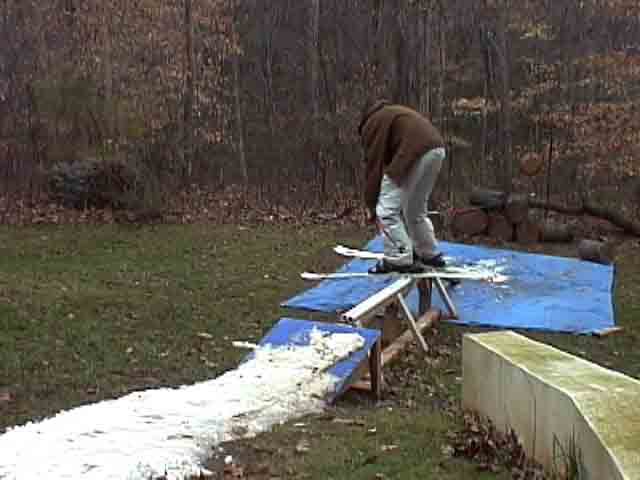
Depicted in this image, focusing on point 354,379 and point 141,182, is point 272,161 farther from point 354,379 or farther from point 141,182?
point 354,379

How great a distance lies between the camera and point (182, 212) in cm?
1402

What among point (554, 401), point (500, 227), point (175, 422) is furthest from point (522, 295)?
point (554, 401)

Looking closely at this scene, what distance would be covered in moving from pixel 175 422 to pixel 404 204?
4408 millimetres

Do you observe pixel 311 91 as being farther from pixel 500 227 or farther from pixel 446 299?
pixel 446 299

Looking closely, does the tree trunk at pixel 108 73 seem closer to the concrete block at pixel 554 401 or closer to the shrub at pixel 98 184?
the shrub at pixel 98 184

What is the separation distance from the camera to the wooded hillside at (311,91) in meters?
14.6

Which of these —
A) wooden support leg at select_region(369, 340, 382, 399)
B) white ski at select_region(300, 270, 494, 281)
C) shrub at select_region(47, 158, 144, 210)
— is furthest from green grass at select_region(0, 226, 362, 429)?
wooden support leg at select_region(369, 340, 382, 399)

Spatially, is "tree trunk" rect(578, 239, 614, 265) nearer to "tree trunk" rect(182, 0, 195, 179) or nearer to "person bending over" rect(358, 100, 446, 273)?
"person bending over" rect(358, 100, 446, 273)

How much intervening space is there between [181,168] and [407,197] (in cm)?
743

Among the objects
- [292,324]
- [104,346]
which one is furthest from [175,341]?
[292,324]

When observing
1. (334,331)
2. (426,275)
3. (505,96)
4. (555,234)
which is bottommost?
(555,234)

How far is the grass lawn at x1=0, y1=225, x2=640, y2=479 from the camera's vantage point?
4.28m

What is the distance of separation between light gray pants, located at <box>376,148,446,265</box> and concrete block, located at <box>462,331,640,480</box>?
3770 mm

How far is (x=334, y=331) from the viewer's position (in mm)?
5891
